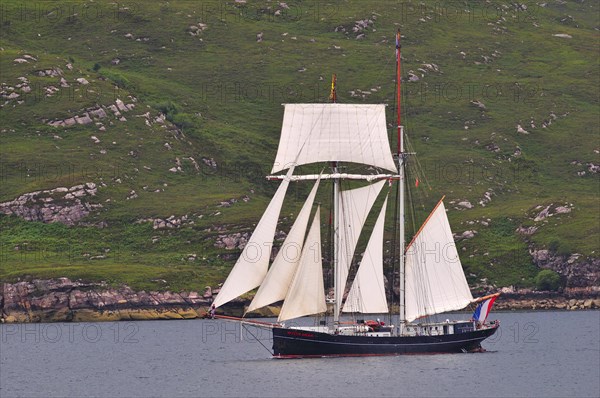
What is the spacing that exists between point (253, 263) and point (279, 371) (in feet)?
32.3

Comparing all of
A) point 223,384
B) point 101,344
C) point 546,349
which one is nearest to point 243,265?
point 223,384

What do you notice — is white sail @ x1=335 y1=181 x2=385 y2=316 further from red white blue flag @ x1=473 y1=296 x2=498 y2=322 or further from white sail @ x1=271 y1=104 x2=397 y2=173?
red white blue flag @ x1=473 y1=296 x2=498 y2=322

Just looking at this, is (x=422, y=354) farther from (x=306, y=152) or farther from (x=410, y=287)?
(x=306, y=152)

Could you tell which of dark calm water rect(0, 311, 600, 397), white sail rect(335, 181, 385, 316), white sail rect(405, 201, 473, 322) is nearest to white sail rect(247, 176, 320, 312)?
dark calm water rect(0, 311, 600, 397)

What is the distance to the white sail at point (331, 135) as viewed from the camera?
133375 millimetres

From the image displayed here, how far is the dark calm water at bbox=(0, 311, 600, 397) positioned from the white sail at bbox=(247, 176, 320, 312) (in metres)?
6.14

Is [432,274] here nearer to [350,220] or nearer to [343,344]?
[350,220]

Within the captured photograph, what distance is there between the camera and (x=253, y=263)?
119m

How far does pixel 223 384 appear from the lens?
115 meters

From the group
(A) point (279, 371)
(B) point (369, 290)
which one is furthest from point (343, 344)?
(A) point (279, 371)

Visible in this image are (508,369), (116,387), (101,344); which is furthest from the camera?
(101,344)

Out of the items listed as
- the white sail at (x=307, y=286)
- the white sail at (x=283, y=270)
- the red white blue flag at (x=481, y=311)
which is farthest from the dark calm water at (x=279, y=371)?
the white sail at (x=283, y=270)

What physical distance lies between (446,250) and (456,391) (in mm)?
27056

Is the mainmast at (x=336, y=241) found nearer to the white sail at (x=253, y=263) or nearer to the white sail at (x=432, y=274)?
the white sail at (x=432, y=274)
